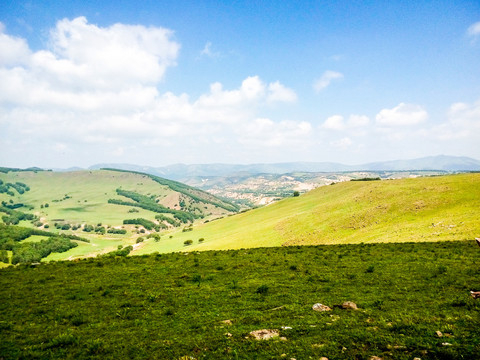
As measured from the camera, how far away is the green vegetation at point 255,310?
10.2 meters

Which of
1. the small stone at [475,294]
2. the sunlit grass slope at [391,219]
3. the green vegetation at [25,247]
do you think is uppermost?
the small stone at [475,294]

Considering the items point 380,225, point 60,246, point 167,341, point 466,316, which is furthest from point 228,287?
point 60,246

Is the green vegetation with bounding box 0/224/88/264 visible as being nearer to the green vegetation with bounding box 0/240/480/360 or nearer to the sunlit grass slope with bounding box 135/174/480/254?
the sunlit grass slope with bounding box 135/174/480/254

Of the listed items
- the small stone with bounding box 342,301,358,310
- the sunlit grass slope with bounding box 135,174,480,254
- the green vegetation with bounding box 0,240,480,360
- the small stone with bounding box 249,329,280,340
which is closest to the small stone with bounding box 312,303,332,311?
the green vegetation with bounding box 0,240,480,360

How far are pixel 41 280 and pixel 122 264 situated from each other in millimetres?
8068

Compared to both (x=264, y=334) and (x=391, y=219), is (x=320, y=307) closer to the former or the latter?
(x=264, y=334)

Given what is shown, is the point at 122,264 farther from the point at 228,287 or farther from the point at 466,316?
the point at 466,316

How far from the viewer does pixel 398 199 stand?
200 ft

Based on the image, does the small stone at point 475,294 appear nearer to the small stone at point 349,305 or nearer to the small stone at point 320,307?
the small stone at point 349,305

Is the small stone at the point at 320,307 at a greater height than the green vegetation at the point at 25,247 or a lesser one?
greater

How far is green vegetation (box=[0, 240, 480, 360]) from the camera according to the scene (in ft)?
33.3

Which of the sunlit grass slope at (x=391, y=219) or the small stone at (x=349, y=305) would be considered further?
the sunlit grass slope at (x=391, y=219)

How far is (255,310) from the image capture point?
48.2ft

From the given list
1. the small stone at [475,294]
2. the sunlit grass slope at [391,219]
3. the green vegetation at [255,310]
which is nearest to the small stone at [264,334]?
the green vegetation at [255,310]
